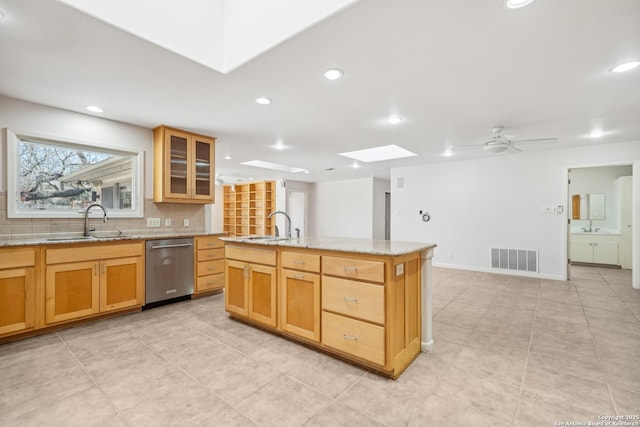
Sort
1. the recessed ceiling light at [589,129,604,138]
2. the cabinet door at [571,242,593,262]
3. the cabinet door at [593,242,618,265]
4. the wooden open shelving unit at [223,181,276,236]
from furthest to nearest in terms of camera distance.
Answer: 1. the wooden open shelving unit at [223,181,276,236]
2. the cabinet door at [571,242,593,262]
3. the cabinet door at [593,242,618,265]
4. the recessed ceiling light at [589,129,604,138]

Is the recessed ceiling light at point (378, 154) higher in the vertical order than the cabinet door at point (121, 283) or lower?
higher

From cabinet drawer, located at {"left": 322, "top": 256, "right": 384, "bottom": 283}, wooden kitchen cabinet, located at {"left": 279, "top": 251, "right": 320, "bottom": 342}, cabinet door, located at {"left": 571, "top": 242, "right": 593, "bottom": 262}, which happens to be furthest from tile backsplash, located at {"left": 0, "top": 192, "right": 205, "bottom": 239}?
cabinet door, located at {"left": 571, "top": 242, "right": 593, "bottom": 262}

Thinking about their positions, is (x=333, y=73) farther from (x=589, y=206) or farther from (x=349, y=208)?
(x=589, y=206)

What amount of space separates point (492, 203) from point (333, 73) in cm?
472

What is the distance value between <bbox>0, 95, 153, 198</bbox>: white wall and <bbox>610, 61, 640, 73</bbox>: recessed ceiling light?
4.94 meters

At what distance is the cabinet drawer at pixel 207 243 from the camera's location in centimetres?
390

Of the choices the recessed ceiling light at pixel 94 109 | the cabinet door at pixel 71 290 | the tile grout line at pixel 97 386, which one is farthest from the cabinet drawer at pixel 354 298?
the recessed ceiling light at pixel 94 109

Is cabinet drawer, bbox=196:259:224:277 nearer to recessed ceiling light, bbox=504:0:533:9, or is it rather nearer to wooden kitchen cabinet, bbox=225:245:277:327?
wooden kitchen cabinet, bbox=225:245:277:327

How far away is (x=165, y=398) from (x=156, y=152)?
10.3 ft

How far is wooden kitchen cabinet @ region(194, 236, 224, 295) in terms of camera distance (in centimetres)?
390

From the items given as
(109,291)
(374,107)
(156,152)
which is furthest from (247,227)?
(374,107)

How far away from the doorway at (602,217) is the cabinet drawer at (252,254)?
623 cm

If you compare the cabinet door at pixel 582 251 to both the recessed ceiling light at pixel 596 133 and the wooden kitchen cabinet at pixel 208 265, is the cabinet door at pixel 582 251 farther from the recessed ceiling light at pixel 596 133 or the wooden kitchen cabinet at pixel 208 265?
the wooden kitchen cabinet at pixel 208 265

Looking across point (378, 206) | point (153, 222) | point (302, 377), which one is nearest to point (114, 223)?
point (153, 222)
